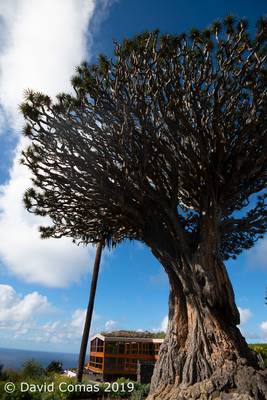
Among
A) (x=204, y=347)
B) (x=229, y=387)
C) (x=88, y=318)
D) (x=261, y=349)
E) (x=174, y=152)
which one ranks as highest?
(x=174, y=152)

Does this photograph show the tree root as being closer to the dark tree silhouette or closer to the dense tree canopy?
the dark tree silhouette

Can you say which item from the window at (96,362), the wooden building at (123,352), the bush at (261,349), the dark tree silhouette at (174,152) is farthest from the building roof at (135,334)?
the dark tree silhouette at (174,152)

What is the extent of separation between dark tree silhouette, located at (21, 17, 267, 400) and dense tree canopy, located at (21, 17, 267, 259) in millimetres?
33

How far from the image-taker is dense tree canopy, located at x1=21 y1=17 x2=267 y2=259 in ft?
30.8

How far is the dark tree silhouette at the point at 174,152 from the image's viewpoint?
8945mm

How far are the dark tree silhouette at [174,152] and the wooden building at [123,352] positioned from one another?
46.4 ft

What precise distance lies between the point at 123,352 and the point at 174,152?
17113mm

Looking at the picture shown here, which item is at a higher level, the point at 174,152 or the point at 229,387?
the point at 174,152

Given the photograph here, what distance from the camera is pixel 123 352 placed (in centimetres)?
2244

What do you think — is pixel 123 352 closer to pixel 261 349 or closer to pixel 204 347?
pixel 261 349

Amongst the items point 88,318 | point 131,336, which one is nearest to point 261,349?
point 88,318

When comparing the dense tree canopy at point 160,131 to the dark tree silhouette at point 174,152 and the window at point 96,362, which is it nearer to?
the dark tree silhouette at point 174,152

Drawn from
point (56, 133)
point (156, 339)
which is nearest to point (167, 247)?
point (56, 133)

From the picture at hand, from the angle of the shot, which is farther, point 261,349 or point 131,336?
point 131,336
